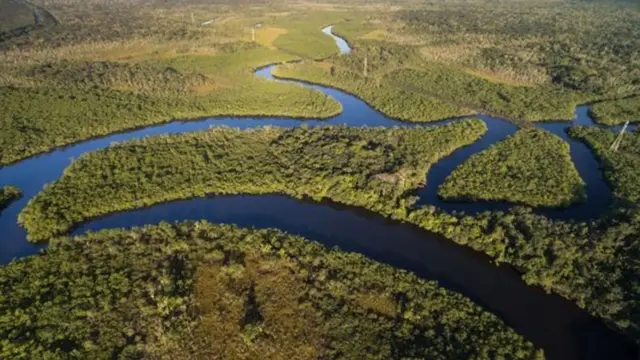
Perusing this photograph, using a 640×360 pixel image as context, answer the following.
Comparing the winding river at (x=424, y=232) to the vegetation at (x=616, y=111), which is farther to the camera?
the vegetation at (x=616, y=111)

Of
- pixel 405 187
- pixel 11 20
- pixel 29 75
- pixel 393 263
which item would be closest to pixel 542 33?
pixel 405 187

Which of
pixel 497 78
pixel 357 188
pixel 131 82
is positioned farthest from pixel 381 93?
pixel 131 82

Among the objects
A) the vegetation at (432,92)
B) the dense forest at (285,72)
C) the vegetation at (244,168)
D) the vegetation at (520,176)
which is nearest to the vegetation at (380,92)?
the vegetation at (432,92)

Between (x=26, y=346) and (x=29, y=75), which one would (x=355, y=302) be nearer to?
(x=26, y=346)

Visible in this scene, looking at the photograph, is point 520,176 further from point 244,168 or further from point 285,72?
point 285,72

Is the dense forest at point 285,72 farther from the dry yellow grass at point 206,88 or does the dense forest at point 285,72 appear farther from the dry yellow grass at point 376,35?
the dry yellow grass at point 376,35

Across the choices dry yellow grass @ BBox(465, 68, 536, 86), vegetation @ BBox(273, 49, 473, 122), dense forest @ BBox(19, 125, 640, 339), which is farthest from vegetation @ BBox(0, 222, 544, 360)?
dry yellow grass @ BBox(465, 68, 536, 86)

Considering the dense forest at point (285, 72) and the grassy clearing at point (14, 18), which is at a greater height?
the grassy clearing at point (14, 18)
